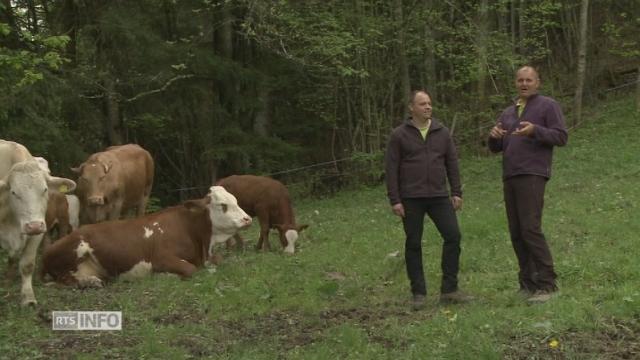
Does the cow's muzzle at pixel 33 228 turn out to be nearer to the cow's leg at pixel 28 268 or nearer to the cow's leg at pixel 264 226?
the cow's leg at pixel 28 268

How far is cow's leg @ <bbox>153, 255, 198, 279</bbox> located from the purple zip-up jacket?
14.4ft

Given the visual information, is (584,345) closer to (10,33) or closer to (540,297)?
(540,297)

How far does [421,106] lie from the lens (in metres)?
7.07

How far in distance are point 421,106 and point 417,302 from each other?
196 cm

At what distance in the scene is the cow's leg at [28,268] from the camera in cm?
777

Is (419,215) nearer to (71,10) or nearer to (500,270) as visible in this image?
(500,270)

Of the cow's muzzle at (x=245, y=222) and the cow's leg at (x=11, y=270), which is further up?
the cow's muzzle at (x=245, y=222)

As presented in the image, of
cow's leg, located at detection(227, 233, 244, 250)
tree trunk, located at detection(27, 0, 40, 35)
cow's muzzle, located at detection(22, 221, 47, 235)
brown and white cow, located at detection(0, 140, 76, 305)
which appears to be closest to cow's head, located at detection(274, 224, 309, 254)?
cow's leg, located at detection(227, 233, 244, 250)

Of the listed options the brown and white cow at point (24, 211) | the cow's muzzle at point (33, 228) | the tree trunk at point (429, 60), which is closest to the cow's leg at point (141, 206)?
the brown and white cow at point (24, 211)

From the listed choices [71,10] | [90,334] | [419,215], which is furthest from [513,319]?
[71,10]

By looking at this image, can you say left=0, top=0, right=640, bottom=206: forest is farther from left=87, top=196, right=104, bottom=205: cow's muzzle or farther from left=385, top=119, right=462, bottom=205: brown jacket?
left=385, top=119, right=462, bottom=205: brown jacket

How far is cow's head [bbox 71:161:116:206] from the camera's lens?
11.5 meters

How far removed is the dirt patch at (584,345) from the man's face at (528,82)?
92.8 inches

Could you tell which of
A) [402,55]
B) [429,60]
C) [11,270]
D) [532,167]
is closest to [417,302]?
[532,167]
